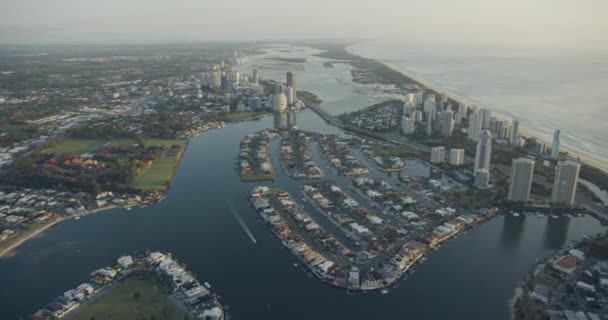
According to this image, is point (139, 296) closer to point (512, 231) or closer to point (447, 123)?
point (512, 231)

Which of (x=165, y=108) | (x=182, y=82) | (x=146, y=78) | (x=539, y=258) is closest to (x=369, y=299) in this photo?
(x=539, y=258)

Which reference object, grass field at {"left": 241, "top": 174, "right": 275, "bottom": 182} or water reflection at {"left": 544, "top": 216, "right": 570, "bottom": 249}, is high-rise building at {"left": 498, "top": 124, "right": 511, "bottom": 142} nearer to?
water reflection at {"left": 544, "top": 216, "right": 570, "bottom": 249}

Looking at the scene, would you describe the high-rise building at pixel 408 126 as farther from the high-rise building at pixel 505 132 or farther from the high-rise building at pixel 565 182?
the high-rise building at pixel 565 182

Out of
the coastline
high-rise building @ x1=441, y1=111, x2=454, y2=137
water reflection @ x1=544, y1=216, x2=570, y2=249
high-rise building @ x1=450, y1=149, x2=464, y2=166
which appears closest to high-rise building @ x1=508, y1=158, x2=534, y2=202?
water reflection @ x1=544, y1=216, x2=570, y2=249

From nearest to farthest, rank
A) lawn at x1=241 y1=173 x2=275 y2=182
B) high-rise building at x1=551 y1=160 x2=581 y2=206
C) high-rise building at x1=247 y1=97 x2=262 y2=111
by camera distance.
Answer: high-rise building at x1=551 y1=160 x2=581 y2=206, lawn at x1=241 y1=173 x2=275 y2=182, high-rise building at x1=247 y1=97 x2=262 y2=111

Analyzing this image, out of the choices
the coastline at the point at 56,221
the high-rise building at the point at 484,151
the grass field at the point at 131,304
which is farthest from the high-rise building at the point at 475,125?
the grass field at the point at 131,304

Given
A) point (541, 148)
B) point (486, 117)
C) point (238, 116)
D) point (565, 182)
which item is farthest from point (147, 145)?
point (541, 148)

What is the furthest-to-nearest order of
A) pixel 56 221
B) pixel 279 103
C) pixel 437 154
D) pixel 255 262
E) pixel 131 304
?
pixel 279 103 → pixel 437 154 → pixel 56 221 → pixel 255 262 → pixel 131 304
